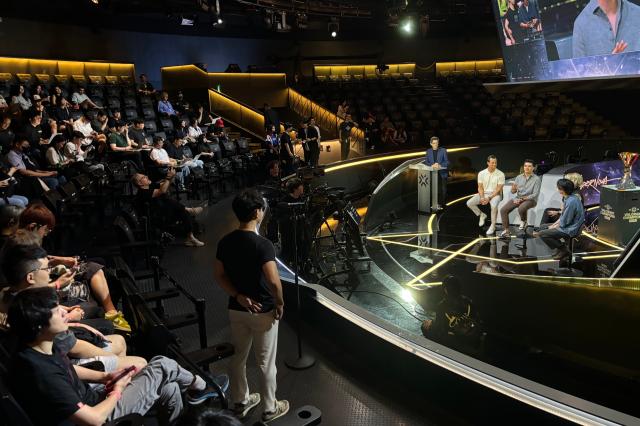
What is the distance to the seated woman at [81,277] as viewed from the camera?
3.12 metres

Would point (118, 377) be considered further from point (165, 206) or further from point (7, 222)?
point (165, 206)

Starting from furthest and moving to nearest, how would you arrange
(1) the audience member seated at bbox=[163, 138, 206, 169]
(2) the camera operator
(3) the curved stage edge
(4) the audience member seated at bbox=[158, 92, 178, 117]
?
(4) the audience member seated at bbox=[158, 92, 178, 117] < (1) the audience member seated at bbox=[163, 138, 206, 169] < (2) the camera operator < (3) the curved stage edge

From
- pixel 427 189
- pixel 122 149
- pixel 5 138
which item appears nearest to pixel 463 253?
pixel 427 189

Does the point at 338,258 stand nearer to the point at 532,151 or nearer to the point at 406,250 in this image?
the point at 406,250

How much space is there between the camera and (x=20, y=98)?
8.52 m

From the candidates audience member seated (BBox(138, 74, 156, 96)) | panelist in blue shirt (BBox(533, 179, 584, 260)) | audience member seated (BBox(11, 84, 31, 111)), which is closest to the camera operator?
panelist in blue shirt (BBox(533, 179, 584, 260))

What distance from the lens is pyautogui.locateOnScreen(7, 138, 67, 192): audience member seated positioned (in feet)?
18.4

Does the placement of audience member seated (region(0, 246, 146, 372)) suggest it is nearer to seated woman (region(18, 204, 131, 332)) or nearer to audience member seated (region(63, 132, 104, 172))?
seated woman (region(18, 204, 131, 332))

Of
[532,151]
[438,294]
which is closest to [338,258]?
[438,294]

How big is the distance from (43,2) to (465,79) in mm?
14711

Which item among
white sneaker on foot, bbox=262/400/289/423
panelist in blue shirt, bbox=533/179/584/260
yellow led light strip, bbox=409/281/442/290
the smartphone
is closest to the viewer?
the smartphone

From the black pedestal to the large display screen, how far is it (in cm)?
253

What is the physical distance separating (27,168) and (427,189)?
6353 millimetres

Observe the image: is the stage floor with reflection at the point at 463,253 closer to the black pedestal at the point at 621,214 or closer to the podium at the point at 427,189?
the black pedestal at the point at 621,214
